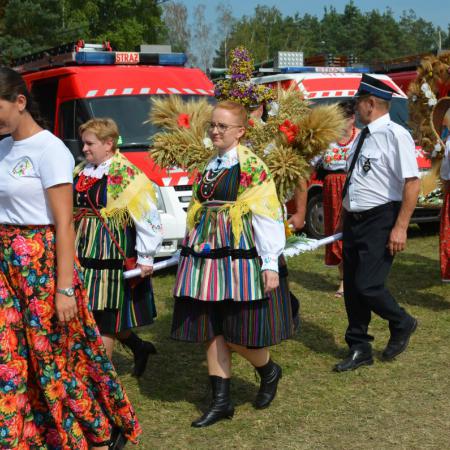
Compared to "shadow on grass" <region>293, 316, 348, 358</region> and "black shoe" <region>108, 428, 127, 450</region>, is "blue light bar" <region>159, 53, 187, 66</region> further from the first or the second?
"black shoe" <region>108, 428, 127, 450</region>

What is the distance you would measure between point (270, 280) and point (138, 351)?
1.49 meters

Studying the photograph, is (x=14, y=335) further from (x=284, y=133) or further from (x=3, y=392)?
(x=284, y=133)

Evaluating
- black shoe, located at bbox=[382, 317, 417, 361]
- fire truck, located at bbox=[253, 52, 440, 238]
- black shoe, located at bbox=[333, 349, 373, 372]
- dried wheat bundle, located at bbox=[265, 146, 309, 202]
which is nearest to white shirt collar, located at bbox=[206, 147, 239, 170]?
dried wheat bundle, located at bbox=[265, 146, 309, 202]

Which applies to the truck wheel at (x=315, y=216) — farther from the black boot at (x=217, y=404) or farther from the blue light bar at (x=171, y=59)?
the black boot at (x=217, y=404)

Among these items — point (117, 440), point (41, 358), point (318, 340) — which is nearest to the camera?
point (41, 358)

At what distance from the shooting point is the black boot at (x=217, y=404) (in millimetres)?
4461

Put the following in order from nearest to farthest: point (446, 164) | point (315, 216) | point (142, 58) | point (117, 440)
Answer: point (117, 440)
point (446, 164)
point (142, 58)
point (315, 216)

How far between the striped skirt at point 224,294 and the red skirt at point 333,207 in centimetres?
306

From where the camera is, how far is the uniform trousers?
16.9ft

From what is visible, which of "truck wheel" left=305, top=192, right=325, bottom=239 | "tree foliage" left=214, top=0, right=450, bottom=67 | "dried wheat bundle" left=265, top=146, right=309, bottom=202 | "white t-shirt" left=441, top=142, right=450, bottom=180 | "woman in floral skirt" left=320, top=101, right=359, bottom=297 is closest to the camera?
"dried wheat bundle" left=265, top=146, right=309, bottom=202

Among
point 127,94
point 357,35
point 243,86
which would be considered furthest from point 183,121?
point 357,35

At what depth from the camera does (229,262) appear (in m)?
4.29

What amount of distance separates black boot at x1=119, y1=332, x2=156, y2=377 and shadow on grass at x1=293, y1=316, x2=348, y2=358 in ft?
4.29

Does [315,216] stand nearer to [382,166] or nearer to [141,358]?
[382,166]
